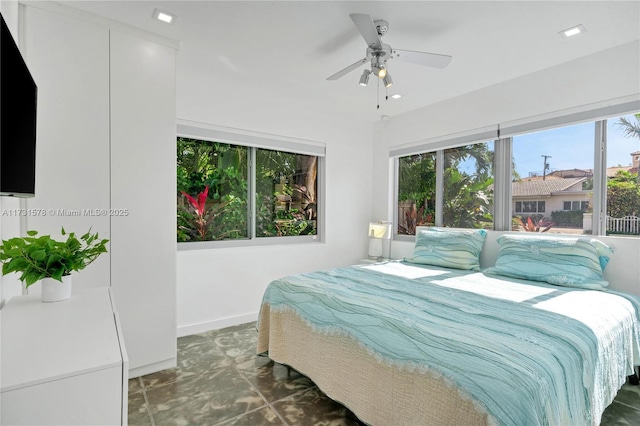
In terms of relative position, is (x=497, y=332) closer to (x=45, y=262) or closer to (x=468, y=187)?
(x=45, y=262)

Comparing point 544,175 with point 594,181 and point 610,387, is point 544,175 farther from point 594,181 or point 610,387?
point 610,387

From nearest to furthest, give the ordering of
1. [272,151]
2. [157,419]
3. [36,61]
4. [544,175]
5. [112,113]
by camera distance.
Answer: [157,419]
[36,61]
[112,113]
[544,175]
[272,151]

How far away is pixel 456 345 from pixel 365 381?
0.50 metres

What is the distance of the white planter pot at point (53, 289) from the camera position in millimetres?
1414

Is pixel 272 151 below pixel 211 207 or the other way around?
the other way around

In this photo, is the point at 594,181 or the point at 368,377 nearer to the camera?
the point at 368,377

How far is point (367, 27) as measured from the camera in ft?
6.56

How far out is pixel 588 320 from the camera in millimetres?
1767

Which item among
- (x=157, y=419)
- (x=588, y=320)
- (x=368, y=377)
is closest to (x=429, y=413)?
(x=368, y=377)

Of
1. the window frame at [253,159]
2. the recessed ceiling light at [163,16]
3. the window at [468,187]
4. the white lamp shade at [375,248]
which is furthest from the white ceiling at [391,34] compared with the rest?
the white lamp shade at [375,248]

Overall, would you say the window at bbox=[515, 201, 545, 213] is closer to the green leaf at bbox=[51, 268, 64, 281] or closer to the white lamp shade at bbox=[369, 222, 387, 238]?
the white lamp shade at bbox=[369, 222, 387, 238]

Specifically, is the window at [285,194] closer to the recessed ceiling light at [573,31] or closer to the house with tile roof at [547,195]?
the house with tile roof at [547,195]

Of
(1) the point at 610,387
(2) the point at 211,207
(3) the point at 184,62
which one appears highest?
(3) the point at 184,62

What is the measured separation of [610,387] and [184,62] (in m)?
3.71
